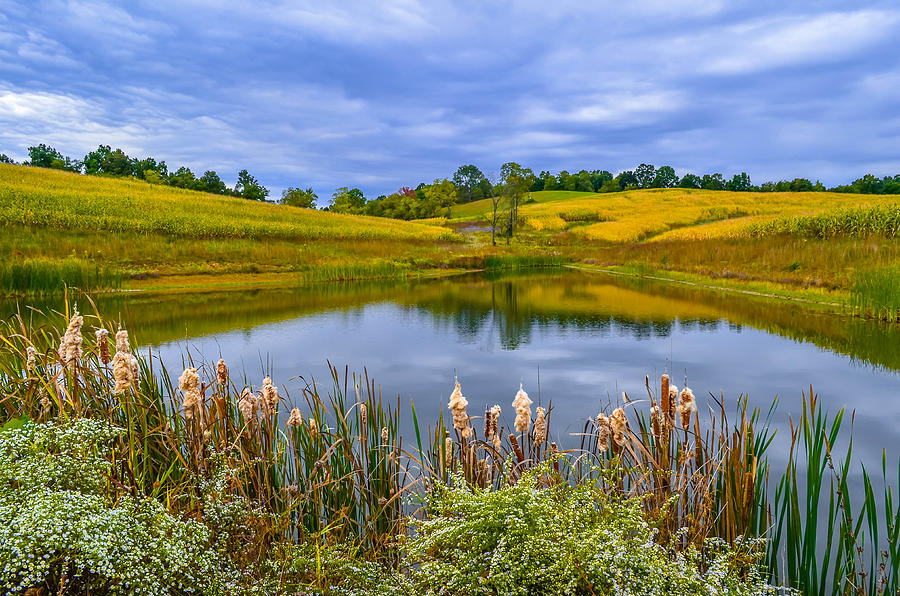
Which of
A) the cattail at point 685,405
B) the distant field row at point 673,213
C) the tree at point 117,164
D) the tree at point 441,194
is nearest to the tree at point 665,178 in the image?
the distant field row at point 673,213

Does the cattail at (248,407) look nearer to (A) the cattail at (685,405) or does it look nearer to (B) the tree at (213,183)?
(A) the cattail at (685,405)

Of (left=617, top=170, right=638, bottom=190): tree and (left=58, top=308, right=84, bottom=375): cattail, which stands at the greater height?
(left=617, top=170, right=638, bottom=190): tree

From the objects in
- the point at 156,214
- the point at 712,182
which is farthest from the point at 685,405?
the point at 712,182

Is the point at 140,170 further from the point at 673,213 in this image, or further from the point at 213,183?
the point at 673,213

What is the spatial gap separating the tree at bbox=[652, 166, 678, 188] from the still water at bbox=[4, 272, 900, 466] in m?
96.3

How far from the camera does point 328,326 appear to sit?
12.1 metres

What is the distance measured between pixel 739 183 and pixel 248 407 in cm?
11046

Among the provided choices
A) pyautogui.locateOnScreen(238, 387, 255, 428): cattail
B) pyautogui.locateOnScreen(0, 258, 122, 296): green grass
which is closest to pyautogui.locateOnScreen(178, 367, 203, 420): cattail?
pyautogui.locateOnScreen(238, 387, 255, 428): cattail

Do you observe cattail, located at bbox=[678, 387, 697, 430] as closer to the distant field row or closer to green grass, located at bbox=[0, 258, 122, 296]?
green grass, located at bbox=[0, 258, 122, 296]

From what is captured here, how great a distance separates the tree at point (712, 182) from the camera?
95.3 m

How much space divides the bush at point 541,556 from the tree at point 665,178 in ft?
365

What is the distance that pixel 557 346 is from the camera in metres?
9.90

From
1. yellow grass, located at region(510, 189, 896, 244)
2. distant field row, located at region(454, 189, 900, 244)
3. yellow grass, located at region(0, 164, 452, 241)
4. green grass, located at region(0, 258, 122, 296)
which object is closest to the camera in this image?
green grass, located at region(0, 258, 122, 296)

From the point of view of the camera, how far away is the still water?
255 inches
